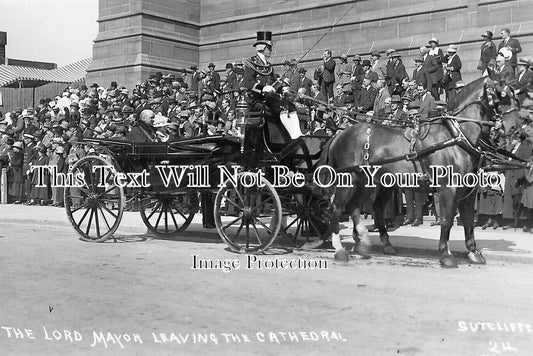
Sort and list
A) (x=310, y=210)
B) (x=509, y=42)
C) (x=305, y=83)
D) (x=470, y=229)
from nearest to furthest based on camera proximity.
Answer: (x=470, y=229)
(x=310, y=210)
(x=509, y=42)
(x=305, y=83)

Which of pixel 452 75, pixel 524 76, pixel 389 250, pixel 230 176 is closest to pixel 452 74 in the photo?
pixel 452 75

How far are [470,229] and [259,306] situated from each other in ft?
13.3

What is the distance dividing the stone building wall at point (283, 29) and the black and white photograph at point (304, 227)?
0.54 feet

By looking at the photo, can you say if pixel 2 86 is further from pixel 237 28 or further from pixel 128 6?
pixel 237 28

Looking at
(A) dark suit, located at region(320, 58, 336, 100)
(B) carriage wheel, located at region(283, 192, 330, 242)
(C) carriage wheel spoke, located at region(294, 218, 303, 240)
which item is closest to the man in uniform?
(B) carriage wheel, located at region(283, 192, 330, 242)

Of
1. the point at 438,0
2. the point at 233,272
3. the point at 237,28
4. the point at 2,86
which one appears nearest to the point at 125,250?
the point at 233,272

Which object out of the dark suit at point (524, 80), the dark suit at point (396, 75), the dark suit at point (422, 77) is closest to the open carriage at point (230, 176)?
the dark suit at point (524, 80)

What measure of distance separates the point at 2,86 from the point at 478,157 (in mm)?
36387

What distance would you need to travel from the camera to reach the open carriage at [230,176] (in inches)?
390

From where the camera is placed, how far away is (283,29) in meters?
25.2

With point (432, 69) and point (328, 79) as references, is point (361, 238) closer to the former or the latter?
point (432, 69)

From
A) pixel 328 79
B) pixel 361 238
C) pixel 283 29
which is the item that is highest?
pixel 283 29

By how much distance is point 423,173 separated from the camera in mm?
9391

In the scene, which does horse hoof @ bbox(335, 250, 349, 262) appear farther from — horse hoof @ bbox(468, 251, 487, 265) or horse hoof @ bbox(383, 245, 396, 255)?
horse hoof @ bbox(468, 251, 487, 265)
